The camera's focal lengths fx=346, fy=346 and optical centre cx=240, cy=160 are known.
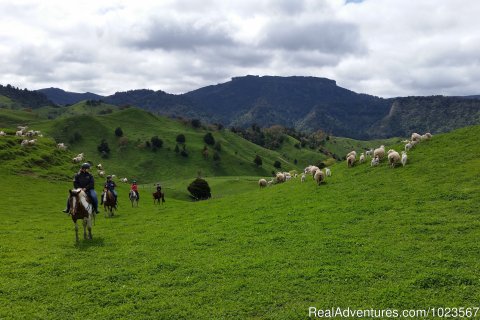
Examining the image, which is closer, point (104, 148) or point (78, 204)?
point (78, 204)

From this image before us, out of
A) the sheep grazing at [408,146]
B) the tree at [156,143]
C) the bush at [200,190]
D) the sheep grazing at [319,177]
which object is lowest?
the bush at [200,190]

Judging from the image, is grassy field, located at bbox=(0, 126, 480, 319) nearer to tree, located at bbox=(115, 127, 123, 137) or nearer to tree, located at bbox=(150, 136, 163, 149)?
tree, located at bbox=(150, 136, 163, 149)

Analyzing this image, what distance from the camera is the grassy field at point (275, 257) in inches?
533

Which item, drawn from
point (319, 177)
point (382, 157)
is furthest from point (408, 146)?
point (319, 177)

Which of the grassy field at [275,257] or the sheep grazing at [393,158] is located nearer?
the grassy field at [275,257]

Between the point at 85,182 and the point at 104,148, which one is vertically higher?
the point at 104,148

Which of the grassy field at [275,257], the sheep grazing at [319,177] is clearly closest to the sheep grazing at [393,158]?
the grassy field at [275,257]

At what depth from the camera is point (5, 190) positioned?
168 ft

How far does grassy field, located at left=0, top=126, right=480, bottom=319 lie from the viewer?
13.5 metres

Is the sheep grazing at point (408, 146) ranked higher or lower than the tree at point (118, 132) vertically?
lower

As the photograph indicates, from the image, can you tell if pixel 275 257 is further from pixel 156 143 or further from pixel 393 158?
pixel 156 143

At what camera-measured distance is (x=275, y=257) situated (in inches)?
719

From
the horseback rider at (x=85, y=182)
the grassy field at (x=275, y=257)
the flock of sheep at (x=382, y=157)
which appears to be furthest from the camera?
the flock of sheep at (x=382, y=157)

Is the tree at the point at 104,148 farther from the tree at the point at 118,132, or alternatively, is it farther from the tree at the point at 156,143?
the tree at the point at 156,143
